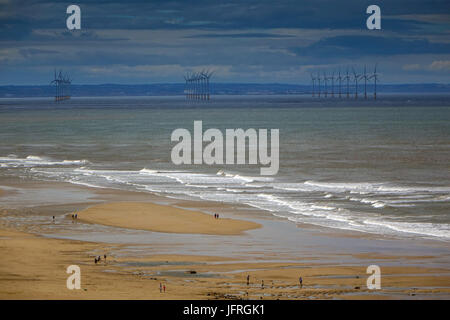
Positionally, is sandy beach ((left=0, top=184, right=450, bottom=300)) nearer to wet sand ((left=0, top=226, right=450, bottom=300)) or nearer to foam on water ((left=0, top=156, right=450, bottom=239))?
wet sand ((left=0, top=226, right=450, bottom=300))

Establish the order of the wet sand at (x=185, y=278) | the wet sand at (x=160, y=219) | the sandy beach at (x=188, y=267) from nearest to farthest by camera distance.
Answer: the wet sand at (x=185, y=278) < the sandy beach at (x=188, y=267) < the wet sand at (x=160, y=219)

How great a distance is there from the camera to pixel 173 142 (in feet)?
343

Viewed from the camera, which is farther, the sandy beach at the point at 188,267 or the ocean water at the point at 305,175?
the ocean water at the point at 305,175

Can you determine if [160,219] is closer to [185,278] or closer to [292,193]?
[292,193]

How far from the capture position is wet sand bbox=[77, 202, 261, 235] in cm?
3834

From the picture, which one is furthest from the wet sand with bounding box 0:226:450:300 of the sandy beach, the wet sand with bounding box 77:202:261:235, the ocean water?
the ocean water

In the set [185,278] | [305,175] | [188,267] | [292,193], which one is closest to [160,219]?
[188,267]

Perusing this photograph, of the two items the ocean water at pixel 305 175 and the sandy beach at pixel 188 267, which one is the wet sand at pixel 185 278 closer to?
the sandy beach at pixel 188 267

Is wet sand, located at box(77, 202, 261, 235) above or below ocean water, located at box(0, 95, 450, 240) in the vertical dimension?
below

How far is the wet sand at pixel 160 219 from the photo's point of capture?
38.3 m

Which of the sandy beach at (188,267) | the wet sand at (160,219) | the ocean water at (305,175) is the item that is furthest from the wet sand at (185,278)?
the ocean water at (305,175)

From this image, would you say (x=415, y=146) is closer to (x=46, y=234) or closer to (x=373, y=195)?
(x=373, y=195)

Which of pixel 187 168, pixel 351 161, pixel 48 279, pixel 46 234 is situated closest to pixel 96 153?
pixel 187 168

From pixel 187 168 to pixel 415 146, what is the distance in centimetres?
3738
